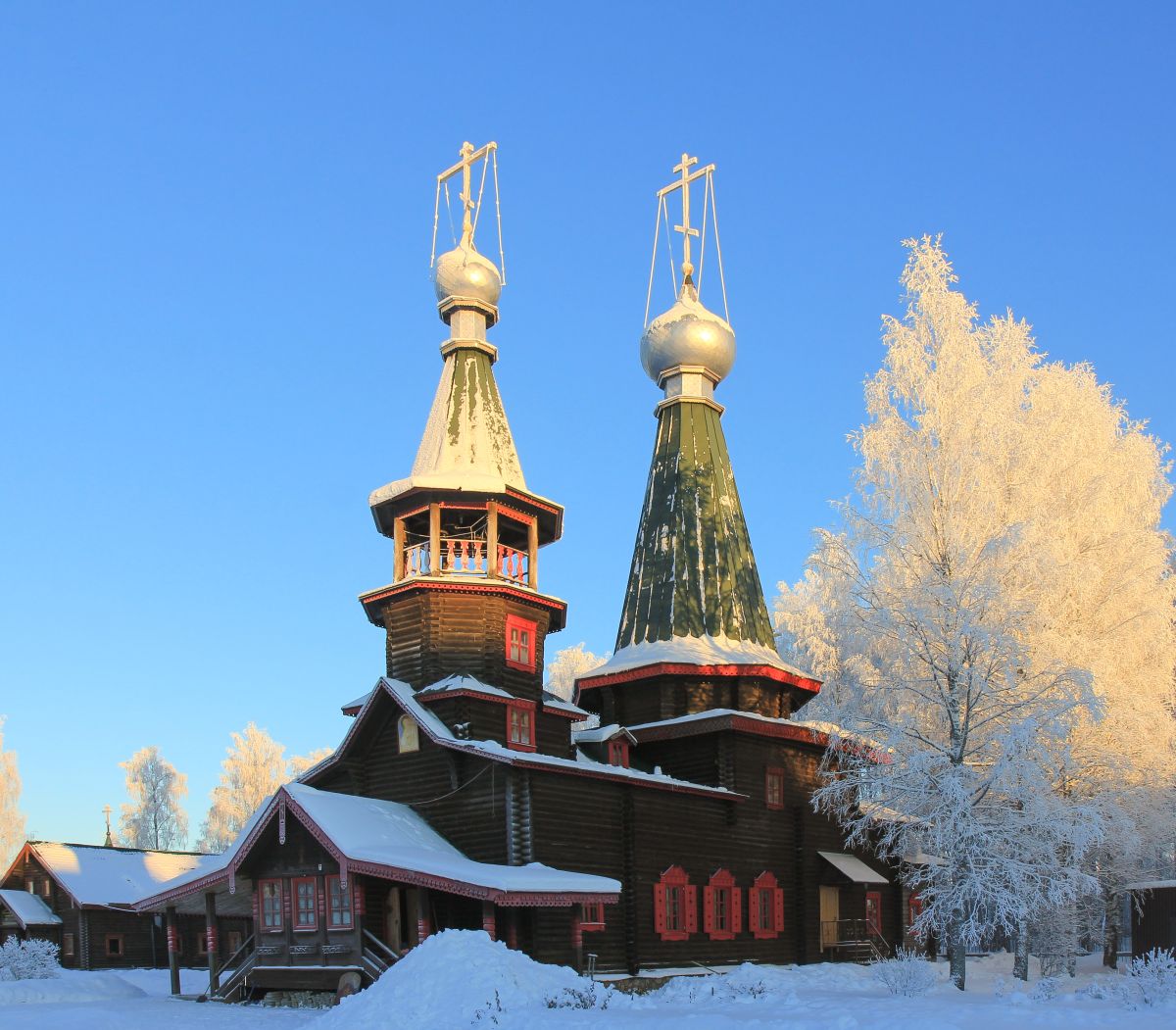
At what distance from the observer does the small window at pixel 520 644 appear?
26.4 metres

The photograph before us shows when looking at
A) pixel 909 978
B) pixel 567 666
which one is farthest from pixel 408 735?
pixel 567 666

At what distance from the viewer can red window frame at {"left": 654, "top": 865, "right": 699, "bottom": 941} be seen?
2528 centimetres

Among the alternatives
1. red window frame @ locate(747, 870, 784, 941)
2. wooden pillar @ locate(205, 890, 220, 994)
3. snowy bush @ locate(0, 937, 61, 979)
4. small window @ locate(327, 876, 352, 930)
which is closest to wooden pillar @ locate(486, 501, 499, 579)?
small window @ locate(327, 876, 352, 930)

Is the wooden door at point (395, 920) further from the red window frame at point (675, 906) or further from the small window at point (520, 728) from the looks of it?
the red window frame at point (675, 906)

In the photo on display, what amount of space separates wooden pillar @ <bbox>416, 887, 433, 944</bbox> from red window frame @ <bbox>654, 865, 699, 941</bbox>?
5.31 meters

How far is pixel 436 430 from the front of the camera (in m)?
28.3

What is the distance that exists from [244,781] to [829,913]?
33.7 metres

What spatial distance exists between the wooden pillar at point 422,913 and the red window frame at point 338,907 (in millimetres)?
1218

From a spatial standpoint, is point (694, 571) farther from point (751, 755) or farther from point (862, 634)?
point (862, 634)

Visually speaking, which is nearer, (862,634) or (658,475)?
(862,634)

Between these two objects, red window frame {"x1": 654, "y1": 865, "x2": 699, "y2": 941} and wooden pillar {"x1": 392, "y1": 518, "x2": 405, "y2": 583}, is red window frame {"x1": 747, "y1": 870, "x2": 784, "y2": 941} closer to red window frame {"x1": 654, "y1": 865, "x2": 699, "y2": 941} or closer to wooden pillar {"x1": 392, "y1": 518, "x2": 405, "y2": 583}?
red window frame {"x1": 654, "y1": 865, "x2": 699, "y2": 941}

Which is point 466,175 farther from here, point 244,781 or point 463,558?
point 244,781

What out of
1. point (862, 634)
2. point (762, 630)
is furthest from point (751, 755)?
Result: point (862, 634)

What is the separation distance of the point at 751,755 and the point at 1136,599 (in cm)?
948
